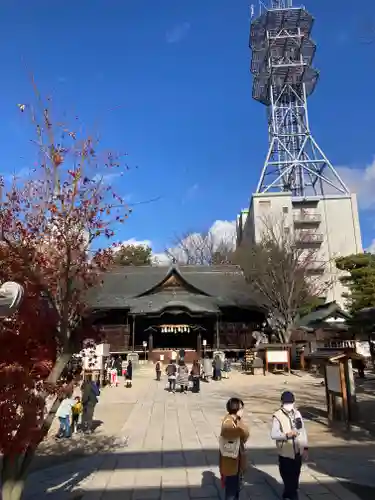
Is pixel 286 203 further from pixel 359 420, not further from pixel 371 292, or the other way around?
pixel 359 420

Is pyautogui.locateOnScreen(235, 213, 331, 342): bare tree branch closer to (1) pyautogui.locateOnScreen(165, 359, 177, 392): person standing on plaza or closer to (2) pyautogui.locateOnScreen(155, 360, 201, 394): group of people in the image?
(2) pyautogui.locateOnScreen(155, 360, 201, 394): group of people

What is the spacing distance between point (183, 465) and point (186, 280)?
29.9m

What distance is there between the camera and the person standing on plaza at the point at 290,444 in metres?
4.99

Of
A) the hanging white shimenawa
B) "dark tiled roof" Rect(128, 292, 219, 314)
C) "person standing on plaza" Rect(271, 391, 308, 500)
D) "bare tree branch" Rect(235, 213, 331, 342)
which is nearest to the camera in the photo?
the hanging white shimenawa

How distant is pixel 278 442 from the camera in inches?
202

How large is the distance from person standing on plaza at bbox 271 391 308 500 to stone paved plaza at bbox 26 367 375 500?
71 centimetres

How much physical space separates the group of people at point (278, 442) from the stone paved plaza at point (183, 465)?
866 mm

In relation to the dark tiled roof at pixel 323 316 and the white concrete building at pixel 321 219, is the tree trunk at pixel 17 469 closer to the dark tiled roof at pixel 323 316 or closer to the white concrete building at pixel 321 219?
the dark tiled roof at pixel 323 316

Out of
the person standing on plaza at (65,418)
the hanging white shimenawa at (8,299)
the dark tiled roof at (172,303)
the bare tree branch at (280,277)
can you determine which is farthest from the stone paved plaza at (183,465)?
the dark tiled roof at (172,303)

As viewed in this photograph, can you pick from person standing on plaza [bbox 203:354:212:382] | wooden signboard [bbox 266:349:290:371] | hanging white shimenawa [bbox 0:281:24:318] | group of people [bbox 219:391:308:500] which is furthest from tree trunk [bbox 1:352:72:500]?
wooden signboard [bbox 266:349:290:371]

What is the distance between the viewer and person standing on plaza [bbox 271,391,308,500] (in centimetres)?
499

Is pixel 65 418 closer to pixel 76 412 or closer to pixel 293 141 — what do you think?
pixel 76 412

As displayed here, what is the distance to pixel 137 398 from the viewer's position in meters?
16.4

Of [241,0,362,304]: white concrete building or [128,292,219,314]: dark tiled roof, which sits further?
[241,0,362,304]: white concrete building
